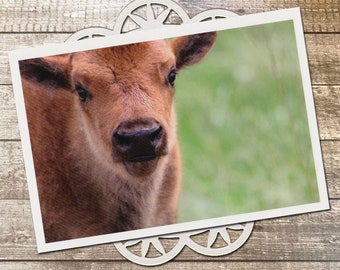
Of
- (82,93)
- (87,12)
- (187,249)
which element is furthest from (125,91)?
(187,249)

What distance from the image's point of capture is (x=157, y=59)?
0.90 metres

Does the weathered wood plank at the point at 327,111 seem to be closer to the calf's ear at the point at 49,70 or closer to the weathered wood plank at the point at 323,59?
the weathered wood plank at the point at 323,59

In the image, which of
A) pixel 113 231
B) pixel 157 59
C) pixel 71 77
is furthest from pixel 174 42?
pixel 113 231

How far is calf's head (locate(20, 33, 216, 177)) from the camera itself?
0.88 metres

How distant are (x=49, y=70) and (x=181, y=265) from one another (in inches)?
14.6

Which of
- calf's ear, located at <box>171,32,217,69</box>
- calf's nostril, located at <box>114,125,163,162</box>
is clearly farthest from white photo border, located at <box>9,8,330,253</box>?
calf's nostril, located at <box>114,125,163,162</box>

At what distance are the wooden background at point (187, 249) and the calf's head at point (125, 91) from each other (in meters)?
0.07

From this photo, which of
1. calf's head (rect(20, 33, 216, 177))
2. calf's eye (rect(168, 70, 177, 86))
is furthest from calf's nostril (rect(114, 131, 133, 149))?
calf's eye (rect(168, 70, 177, 86))

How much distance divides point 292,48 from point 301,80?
0.18 ft

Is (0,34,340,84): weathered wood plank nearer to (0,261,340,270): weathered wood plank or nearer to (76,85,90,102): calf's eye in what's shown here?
(76,85,90,102): calf's eye

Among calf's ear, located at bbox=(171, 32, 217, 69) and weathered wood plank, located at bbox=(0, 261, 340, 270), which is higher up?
calf's ear, located at bbox=(171, 32, 217, 69)

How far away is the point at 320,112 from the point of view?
956 mm

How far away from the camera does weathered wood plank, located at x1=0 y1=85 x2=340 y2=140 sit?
37.2 inches

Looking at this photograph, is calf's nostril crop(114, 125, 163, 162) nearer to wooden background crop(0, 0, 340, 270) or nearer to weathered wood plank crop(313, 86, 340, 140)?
wooden background crop(0, 0, 340, 270)
